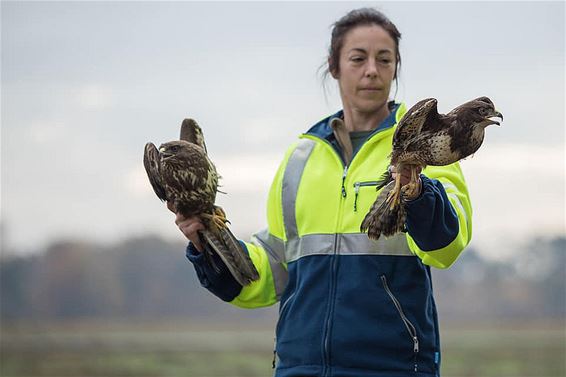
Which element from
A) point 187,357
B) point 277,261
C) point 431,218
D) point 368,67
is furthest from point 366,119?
point 187,357

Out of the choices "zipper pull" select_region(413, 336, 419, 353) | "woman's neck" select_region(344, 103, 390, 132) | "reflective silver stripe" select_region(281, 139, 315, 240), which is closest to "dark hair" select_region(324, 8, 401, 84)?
"woman's neck" select_region(344, 103, 390, 132)

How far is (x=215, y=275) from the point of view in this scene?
600 cm

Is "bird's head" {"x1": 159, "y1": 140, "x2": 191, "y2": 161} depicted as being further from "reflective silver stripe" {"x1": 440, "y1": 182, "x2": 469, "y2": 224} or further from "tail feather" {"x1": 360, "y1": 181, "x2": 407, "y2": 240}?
"reflective silver stripe" {"x1": 440, "y1": 182, "x2": 469, "y2": 224}

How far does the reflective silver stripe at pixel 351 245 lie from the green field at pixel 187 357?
18.5 m

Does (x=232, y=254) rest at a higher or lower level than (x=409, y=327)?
higher

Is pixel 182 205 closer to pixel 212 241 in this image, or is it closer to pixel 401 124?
pixel 212 241

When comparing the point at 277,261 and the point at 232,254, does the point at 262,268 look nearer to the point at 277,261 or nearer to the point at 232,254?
the point at 277,261

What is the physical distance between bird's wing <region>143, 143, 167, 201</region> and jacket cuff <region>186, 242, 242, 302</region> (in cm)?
50

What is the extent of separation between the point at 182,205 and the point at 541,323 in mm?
61056

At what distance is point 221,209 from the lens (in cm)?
588

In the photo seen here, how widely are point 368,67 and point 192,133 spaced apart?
121 cm

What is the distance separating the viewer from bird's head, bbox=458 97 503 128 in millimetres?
4906

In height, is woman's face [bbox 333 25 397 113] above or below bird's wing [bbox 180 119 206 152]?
above

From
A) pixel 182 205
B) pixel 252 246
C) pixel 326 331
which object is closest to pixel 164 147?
pixel 182 205
